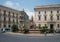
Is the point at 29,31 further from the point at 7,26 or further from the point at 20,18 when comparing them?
the point at 7,26

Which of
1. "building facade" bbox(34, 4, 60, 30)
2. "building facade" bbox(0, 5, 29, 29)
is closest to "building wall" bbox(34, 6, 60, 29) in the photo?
"building facade" bbox(34, 4, 60, 30)

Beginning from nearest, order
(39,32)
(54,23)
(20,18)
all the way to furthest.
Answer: (39,32), (20,18), (54,23)

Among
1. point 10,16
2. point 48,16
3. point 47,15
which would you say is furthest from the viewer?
point 47,15

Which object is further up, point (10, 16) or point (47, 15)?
point (47, 15)

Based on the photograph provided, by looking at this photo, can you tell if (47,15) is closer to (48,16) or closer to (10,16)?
(48,16)

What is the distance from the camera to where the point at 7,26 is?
3866 centimetres

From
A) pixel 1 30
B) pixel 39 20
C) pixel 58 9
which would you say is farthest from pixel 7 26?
pixel 58 9

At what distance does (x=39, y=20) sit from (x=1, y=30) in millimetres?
17716

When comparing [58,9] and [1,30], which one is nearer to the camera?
[1,30]

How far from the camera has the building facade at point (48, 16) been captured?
167 feet

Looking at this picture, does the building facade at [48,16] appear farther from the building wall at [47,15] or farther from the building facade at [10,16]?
the building facade at [10,16]

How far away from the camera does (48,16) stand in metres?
51.7

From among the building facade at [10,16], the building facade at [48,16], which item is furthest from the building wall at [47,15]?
the building facade at [10,16]

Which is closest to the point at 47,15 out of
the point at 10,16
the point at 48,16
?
the point at 48,16
